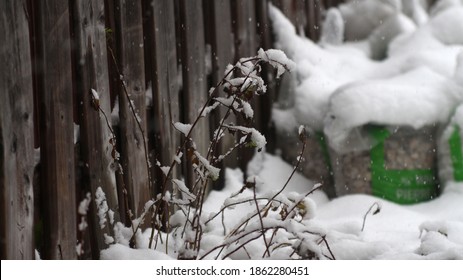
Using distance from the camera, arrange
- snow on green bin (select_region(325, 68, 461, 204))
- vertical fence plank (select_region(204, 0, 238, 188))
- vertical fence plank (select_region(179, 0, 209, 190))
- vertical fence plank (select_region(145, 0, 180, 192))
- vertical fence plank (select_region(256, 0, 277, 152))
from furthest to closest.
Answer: vertical fence plank (select_region(256, 0, 277, 152)) → snow on green bin (select_region(325, 68, 461, 204)) → vertical fence plank (select_region(204, 0, 238, 188)) → vertical fence plank (select_region(179, 0, 209, 190)) → vertical fence plank (select_region(145, 0, 180, 192))

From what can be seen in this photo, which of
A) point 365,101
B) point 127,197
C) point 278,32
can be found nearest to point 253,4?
point 278,32

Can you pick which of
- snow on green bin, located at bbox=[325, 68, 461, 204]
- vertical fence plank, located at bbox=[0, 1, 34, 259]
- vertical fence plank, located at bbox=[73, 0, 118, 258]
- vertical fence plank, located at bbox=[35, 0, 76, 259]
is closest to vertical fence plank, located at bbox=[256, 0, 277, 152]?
snow on green bin, located at bbox=[325, 68, 461, 204]

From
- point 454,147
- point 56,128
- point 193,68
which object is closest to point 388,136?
point 454,147

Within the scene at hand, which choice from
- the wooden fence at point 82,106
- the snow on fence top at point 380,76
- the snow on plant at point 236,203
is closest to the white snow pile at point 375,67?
the snow on fence top at point 380,76

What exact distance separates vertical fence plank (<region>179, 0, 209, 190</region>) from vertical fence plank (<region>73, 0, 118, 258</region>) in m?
0.81

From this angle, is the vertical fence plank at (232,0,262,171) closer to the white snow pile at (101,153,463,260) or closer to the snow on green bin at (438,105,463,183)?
the white snow pile at (101,153,463,260)

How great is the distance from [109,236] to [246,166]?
1.67 m

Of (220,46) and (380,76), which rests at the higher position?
(220,46)

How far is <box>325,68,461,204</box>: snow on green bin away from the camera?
4219 mm

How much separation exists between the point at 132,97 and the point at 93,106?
49cm

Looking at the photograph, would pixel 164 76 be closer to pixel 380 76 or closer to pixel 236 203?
pixel 236 203

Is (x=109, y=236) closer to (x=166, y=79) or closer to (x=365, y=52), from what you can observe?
(x=166, y=79)

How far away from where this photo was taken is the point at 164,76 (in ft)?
11.0

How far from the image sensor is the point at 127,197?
2893 millimetres
